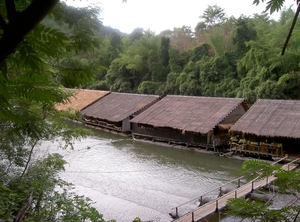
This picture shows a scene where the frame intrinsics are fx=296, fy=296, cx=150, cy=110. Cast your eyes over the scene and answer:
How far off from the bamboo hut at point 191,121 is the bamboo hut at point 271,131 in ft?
3.78

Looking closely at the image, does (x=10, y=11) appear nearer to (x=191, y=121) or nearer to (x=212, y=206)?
(x=212, y=206)

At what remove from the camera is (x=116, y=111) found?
2120cm

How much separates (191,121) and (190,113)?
1165mm

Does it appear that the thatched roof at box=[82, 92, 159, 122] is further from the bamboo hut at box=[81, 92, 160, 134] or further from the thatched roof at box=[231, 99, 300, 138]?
the thatched roof at box=[231, 99, 300, 138]

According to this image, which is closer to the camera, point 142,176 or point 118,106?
point 142,176

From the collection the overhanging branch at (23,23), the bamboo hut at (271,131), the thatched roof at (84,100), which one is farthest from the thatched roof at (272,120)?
the thatched roof at (84,100)

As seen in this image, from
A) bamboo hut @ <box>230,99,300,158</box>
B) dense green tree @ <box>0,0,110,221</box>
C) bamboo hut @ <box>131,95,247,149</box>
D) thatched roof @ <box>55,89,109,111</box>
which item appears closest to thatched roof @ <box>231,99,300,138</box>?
bamboo hut @ <box>230,99,300,158</box>

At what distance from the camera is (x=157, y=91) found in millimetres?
30656

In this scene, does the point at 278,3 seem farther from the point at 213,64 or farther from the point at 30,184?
the point at 213,64

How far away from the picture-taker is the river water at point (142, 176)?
9484 millimetres

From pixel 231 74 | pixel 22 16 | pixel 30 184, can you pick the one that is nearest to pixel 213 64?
pixel 231 74

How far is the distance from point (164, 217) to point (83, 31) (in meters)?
7.17

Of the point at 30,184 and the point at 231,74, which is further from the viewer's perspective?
the point at 231,74

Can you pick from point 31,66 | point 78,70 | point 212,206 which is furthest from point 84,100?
point 31,66
